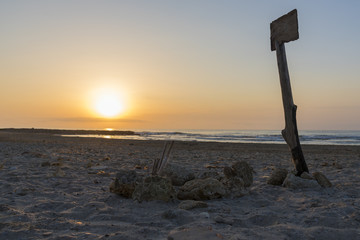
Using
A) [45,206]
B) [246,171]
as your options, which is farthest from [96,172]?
[246,171]

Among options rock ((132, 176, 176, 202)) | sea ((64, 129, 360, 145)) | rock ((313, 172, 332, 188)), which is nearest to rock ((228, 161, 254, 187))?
rock ((313, 172, 332, 188))

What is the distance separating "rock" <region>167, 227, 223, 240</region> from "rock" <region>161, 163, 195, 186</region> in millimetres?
2596

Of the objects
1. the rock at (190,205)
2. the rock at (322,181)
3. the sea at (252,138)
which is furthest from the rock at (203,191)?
the sea at (252,138)

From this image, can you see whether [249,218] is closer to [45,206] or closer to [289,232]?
[289,232]

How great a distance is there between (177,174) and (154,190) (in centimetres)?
146

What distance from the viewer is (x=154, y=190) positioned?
407cm

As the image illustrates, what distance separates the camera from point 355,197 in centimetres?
429

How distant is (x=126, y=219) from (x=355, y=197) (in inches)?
129

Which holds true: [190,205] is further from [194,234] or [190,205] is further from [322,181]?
[322,181]

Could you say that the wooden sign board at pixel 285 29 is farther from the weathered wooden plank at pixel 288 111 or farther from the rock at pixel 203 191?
the rock at pixel 203 191

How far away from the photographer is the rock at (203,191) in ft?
13.9

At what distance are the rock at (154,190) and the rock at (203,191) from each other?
23 centimetres

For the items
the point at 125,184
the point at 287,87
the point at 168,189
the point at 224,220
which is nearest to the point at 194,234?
the point at 224,220

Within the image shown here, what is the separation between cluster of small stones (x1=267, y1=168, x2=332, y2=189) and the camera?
4934 mm
